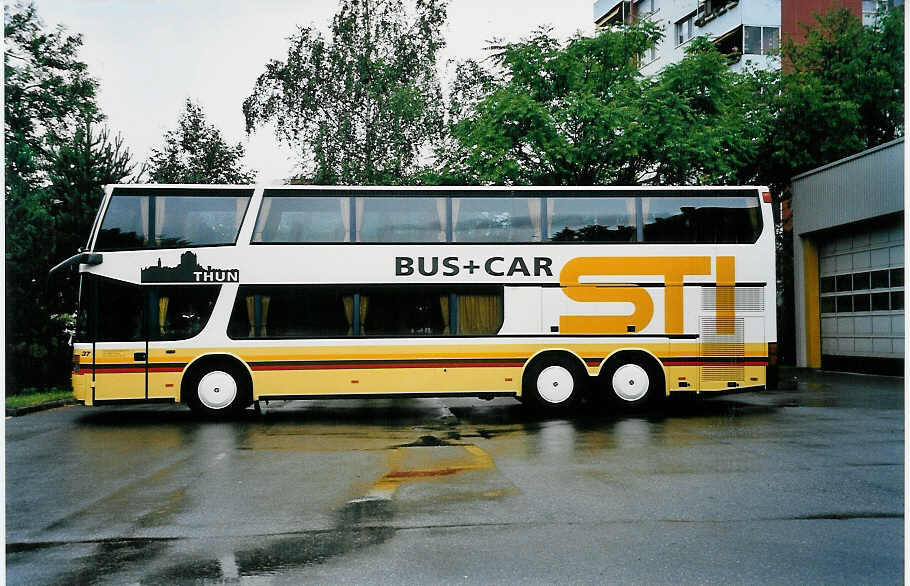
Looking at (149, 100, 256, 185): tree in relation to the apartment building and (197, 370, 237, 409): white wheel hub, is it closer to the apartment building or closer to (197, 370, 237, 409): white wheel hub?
the apartment building

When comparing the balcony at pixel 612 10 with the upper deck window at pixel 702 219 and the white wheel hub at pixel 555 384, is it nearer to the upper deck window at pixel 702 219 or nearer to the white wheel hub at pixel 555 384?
the upper deck window at pixel 702 219

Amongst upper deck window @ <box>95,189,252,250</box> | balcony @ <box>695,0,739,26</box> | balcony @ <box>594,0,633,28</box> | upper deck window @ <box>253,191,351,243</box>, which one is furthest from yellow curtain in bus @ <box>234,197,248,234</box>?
balcony @ <box>594,0,633,28</box>

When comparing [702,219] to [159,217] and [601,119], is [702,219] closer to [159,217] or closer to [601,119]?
[159,217]

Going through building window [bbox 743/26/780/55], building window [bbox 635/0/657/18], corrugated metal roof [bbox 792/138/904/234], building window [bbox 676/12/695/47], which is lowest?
corrugated metal roof [bbox 792/138/904/234]

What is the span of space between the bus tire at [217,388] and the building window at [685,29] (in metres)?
37.5

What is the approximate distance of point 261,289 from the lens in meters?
14.7

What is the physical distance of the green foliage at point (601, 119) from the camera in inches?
1006

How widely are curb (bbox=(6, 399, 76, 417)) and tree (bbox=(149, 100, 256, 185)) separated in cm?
2708

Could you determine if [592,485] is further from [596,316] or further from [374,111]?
[374,111]

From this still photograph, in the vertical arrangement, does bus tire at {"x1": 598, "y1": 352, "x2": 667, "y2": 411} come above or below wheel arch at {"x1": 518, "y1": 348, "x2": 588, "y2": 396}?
below

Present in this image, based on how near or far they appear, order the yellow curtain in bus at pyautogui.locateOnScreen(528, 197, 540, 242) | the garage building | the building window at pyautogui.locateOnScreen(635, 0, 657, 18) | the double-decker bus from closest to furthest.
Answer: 1. the double-decker bus
2. the yellow curtain in bus at pyautogui.locateOnScreen(528, 197, 540, 242)
3. the garage building
4. the building window at pyautogui.locateOnScreen(635, 0, 657, 18)

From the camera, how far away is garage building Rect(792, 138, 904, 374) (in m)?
23.6

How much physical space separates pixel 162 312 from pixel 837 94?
79.3 feet

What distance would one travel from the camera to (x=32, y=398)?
18.5 m
